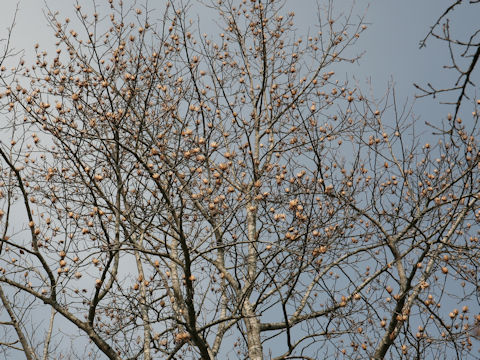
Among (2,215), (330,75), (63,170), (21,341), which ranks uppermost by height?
(330,75)

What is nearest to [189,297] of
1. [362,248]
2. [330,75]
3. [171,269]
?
[171,269]

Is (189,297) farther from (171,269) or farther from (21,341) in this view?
(21,341)

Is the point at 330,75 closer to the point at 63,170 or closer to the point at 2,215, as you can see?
the point at 63,170

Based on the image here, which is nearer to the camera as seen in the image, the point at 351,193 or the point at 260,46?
the point at 351,193

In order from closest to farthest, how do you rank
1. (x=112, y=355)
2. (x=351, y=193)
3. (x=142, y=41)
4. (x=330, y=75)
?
1. (x=112, y=355)
2. (x=142, y=41)
3. (x=351, y=193)
4. (x=330, y=75)

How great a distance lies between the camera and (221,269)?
6930 millimetres

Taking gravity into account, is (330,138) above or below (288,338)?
above

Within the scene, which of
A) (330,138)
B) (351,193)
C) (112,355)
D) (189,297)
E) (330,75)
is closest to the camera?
(189,297)

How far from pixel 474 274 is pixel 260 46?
217 inches

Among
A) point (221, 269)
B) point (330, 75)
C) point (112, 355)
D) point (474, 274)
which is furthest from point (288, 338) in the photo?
point (330, 75)

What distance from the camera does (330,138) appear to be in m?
7.82

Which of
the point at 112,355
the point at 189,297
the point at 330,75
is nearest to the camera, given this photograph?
the point at 189,297

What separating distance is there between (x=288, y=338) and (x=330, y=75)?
4947 millimetres

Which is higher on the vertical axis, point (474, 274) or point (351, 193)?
point (351, 193)
